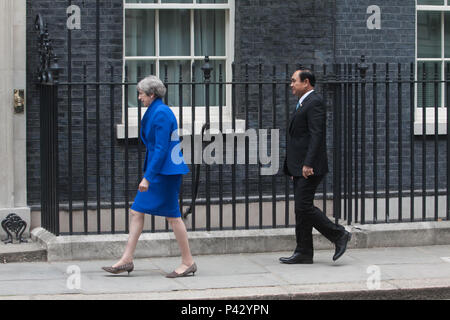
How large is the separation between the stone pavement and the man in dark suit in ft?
0.84

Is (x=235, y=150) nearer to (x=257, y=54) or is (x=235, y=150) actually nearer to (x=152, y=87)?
(x=257, y=54)

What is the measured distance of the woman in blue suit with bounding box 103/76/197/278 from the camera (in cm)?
818

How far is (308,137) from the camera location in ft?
29.6

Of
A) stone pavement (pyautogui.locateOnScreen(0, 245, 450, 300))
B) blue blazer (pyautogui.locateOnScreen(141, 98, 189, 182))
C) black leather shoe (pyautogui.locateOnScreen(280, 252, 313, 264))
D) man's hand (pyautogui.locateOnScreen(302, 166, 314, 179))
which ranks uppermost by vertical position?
blue blazer (pyautogui.locateOnScreen(141, 98, 189, 182))

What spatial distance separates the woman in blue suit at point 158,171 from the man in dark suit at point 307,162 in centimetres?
122

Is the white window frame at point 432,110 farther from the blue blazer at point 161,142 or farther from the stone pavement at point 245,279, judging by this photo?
the blue blazer at point 161,142

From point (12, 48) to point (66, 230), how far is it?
2017mm

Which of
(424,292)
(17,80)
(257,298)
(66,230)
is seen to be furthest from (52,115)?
(424,292)

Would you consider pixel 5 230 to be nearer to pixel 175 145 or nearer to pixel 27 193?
pixel 27 193

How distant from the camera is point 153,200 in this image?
329 inches

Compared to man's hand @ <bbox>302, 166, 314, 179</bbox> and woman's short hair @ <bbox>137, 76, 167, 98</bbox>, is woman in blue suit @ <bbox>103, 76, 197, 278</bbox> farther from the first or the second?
man's hand @ <bbox>302, 166, 314, 179</bbox>

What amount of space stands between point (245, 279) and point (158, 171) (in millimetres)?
1244

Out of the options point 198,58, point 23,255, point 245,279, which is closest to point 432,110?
point 198,58

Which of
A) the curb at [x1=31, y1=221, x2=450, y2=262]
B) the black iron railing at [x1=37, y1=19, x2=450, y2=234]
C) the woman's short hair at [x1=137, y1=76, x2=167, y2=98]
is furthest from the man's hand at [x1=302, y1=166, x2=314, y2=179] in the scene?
the woman's short hair at [x1=137, y1=76, x2=167, y2=98]
